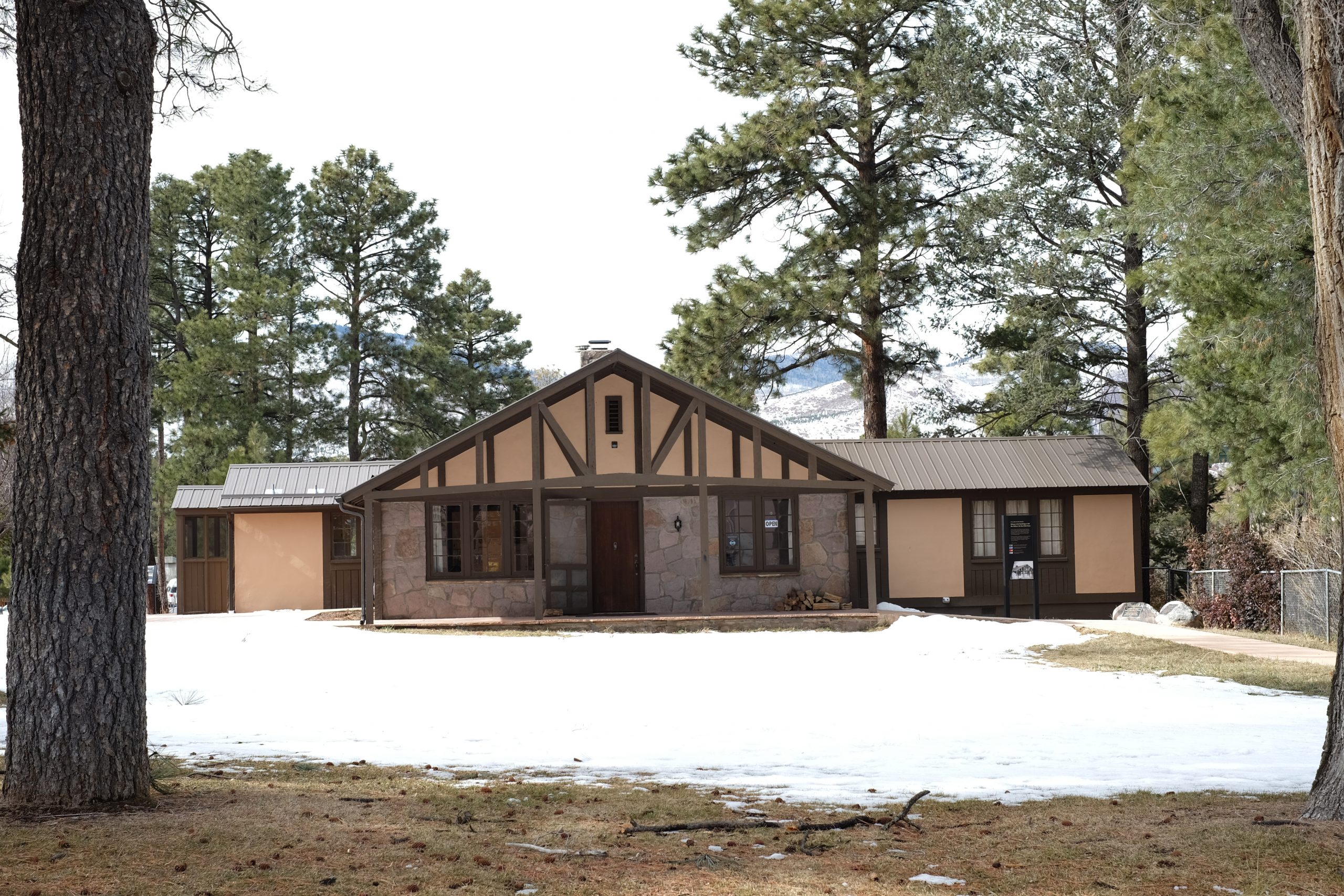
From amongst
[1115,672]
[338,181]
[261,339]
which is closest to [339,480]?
[261,339]

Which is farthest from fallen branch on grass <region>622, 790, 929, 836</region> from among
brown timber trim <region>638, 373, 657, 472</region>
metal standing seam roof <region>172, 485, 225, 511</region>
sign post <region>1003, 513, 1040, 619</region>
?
metal standing seam roof <region>172, 485, 225, 511</region>

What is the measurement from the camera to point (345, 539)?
23938mm

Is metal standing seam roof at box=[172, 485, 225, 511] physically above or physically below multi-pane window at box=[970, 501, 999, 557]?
above

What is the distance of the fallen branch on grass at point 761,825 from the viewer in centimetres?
558

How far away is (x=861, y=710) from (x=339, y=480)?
16.0 meters

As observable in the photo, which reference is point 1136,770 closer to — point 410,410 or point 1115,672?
point 1115,672

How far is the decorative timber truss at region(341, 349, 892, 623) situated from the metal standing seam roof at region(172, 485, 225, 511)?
17.8 feet

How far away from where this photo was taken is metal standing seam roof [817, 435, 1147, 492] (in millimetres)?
21250

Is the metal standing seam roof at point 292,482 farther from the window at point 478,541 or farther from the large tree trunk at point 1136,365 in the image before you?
the large tree trunk at point 1136,365

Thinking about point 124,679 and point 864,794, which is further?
point 864,794

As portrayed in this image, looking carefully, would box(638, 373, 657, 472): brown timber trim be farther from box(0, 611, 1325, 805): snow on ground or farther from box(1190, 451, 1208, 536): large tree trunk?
box(1190, 451, 1208, 536): large tree trunk

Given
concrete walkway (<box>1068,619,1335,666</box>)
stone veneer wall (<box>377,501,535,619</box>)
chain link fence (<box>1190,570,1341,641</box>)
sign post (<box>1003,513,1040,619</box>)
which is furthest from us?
sign post (<box>1003,513,1040,619</box>)

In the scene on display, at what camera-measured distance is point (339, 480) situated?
23844 mm

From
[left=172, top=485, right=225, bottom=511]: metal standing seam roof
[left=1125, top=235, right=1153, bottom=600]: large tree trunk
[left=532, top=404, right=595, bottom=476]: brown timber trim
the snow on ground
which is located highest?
[left=1125, top=235, right=1153, bottom=600]: large tree trunk
